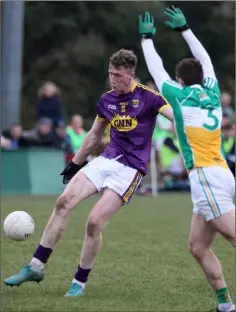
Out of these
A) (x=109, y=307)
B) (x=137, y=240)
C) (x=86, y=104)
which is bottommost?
(x=86, y=104)

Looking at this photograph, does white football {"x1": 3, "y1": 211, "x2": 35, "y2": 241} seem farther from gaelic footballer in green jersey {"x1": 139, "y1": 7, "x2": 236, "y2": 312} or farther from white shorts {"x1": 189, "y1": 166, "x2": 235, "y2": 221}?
white shorts {"x1": 189, "y1": 166, "x2": 235, "y2": 221}

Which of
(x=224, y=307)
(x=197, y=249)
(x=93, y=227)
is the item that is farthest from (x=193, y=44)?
(x=224, y=307)

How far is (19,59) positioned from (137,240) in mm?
12395

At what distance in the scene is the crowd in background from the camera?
19.7 metres

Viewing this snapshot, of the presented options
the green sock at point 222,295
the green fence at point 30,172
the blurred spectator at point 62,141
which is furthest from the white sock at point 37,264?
the blurred spectator at point 62,141

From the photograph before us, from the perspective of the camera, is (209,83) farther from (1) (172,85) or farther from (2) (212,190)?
(2) (212,190)

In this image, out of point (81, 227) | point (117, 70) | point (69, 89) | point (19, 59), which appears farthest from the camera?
point (69, 89)

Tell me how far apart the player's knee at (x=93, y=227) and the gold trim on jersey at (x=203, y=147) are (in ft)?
4.42

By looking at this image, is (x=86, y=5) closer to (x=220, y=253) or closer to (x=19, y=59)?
(x=19, y=59)

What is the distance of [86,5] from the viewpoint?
33344 mm

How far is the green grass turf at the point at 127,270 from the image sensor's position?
301 inches

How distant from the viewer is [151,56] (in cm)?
712

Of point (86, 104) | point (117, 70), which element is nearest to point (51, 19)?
point (86, 104)

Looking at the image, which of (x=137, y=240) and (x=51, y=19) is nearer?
(x=137, y=240)
